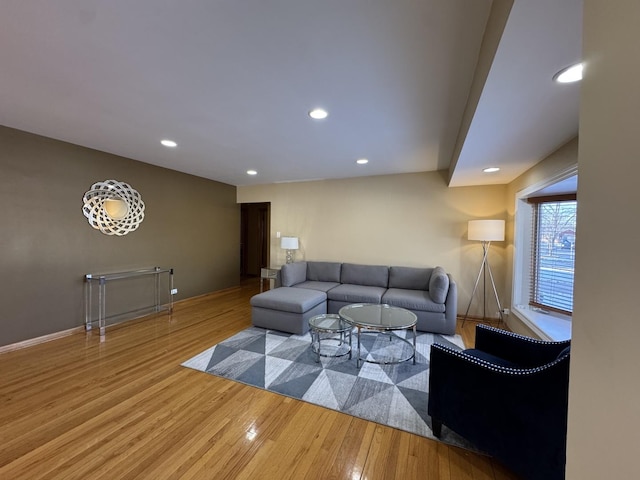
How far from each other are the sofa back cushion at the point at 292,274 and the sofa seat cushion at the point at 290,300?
40cm

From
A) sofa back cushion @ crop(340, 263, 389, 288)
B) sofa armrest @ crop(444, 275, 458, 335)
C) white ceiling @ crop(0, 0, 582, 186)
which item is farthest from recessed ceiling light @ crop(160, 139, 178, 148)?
sofa armrest @ crop(444, 275, 458, 335)

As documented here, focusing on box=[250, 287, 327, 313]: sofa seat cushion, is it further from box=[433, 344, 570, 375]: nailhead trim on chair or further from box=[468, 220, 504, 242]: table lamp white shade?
box=[468, 220, 504, 242]: table lamp white shade

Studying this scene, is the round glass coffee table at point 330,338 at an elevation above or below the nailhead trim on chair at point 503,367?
below

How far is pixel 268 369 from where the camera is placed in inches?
95.3

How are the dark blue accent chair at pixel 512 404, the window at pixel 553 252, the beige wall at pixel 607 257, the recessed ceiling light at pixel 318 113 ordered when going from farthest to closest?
the window at pixel 553 252 → the recessed ceiling light at pixel 318 113 → the dark blue accent chair at pixel 512 404 → the beige wall at pixel 607 257

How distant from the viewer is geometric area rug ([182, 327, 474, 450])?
74.0 inches

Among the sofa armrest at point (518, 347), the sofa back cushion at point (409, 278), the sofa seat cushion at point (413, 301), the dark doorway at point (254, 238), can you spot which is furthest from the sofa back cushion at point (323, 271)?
the dark doorway at point (254, 238)

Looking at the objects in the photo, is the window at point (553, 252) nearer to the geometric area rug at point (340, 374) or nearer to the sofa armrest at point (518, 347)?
the geometric area rug at point (340, 374)

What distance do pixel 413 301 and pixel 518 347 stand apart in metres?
1.56

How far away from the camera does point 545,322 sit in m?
2.62

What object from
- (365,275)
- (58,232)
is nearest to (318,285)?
(365,275)

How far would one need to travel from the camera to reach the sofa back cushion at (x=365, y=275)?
4.15 metres

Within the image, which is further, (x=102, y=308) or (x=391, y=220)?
(x=391, y=220)

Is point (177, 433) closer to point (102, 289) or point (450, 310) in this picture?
point (102, 289)
